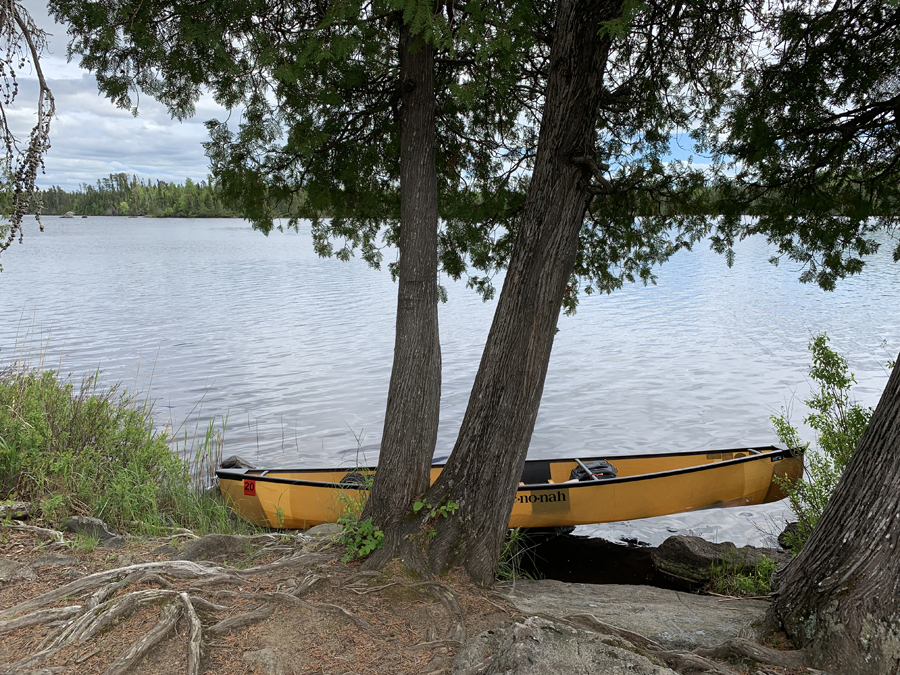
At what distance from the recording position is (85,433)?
246 inches

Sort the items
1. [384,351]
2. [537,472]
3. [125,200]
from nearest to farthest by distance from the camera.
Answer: [537,472]
[384,351]
[125,200]

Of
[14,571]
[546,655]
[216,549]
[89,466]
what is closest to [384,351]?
[89,466]

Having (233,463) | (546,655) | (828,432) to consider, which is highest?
(828,432)

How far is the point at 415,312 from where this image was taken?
4.02 meters

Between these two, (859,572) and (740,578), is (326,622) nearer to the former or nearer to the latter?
(859,572)

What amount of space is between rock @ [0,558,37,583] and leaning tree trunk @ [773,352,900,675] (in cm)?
408

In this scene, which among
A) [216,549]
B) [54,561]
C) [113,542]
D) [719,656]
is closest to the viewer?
[719,656]

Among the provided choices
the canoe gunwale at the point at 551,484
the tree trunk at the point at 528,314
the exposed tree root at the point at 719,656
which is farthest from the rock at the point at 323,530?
the exposed tree root at the point at 719,656

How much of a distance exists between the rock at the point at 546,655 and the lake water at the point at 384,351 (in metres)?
3.92

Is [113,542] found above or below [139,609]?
below

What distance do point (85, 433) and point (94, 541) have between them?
2.37 m

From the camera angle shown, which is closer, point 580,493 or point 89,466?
point 89,466

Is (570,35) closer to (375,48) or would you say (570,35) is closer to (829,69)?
(375,48)

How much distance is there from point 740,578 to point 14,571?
5051 millimetres
